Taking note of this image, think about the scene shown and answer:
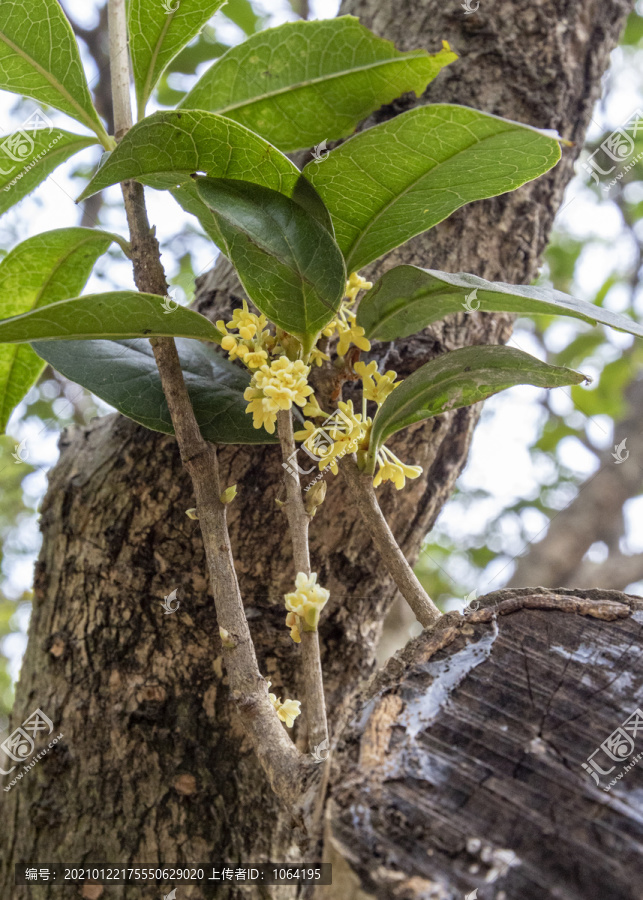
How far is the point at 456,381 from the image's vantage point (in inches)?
36.4

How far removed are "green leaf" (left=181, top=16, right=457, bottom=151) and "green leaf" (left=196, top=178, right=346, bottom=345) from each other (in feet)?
1.25

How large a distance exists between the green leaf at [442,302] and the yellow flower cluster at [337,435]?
0.19 m

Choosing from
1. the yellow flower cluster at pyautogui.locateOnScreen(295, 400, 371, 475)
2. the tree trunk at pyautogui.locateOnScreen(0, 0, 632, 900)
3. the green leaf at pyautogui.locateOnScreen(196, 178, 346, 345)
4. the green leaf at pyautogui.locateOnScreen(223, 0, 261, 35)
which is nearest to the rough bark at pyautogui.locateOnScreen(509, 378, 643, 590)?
the tree trunk at pyautogui.locateOnScreen(0, 0, 632, 900)

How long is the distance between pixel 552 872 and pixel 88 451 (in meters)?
1.03

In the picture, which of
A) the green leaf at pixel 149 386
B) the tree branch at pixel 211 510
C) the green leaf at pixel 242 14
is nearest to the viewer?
the tree branch at pixel 211 510

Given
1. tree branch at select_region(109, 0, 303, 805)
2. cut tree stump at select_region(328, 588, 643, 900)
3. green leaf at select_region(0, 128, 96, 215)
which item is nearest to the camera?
cut tree stump at select_region(328, 588, 643, 900)

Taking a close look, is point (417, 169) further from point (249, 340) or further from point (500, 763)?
point (500, 763)

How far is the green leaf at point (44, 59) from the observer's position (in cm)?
103

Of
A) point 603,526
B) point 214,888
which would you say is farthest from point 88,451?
point 603,526

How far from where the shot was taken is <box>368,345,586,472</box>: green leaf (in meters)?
0.87

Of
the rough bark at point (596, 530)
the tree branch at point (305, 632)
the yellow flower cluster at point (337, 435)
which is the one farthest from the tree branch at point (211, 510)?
the rough bark at point (596, 530)

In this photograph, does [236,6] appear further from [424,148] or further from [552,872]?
[552,872]

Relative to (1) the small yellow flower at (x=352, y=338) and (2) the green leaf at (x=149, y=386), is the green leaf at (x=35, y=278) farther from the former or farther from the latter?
(1) the small yellow flower at (x=352, y=338)

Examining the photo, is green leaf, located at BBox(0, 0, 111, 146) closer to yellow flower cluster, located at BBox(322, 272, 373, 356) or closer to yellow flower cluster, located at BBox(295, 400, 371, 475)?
yellow flower cluster, located at BBox(322, 272, 373, 356)
